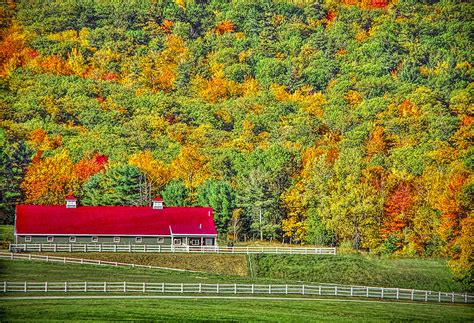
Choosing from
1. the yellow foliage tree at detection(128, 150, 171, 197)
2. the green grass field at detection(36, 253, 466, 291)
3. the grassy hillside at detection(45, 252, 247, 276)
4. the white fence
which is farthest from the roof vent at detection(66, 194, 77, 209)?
the yellow foliage tree at detection(128, 150, 171, 197)

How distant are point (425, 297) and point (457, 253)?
379 inches

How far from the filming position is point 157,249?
5364 inches

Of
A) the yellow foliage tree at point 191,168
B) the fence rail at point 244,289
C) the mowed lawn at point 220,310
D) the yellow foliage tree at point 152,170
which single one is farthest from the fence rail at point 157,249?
the yellow foliage tree at point 191,168

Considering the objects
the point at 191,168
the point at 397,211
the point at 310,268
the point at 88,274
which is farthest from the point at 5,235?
the point at 397,211

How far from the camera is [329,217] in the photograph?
15362cm

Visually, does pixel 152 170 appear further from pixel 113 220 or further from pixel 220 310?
pixel 220 310

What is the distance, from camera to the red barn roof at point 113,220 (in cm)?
13825

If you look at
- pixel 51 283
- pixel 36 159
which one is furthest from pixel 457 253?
pixel 36 159

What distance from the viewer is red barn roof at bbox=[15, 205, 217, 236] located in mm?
138250

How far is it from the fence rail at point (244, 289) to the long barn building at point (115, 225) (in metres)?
20.9

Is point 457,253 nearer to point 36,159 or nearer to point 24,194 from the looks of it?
point 24,194

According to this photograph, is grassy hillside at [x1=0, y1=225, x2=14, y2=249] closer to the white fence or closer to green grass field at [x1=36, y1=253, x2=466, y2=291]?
green grass field at [x1=36, y1=253, x2=466, y2=291]

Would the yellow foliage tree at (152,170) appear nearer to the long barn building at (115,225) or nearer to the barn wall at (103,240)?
the long barn building at (115,225)

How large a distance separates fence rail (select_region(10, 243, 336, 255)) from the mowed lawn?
2499 cm
